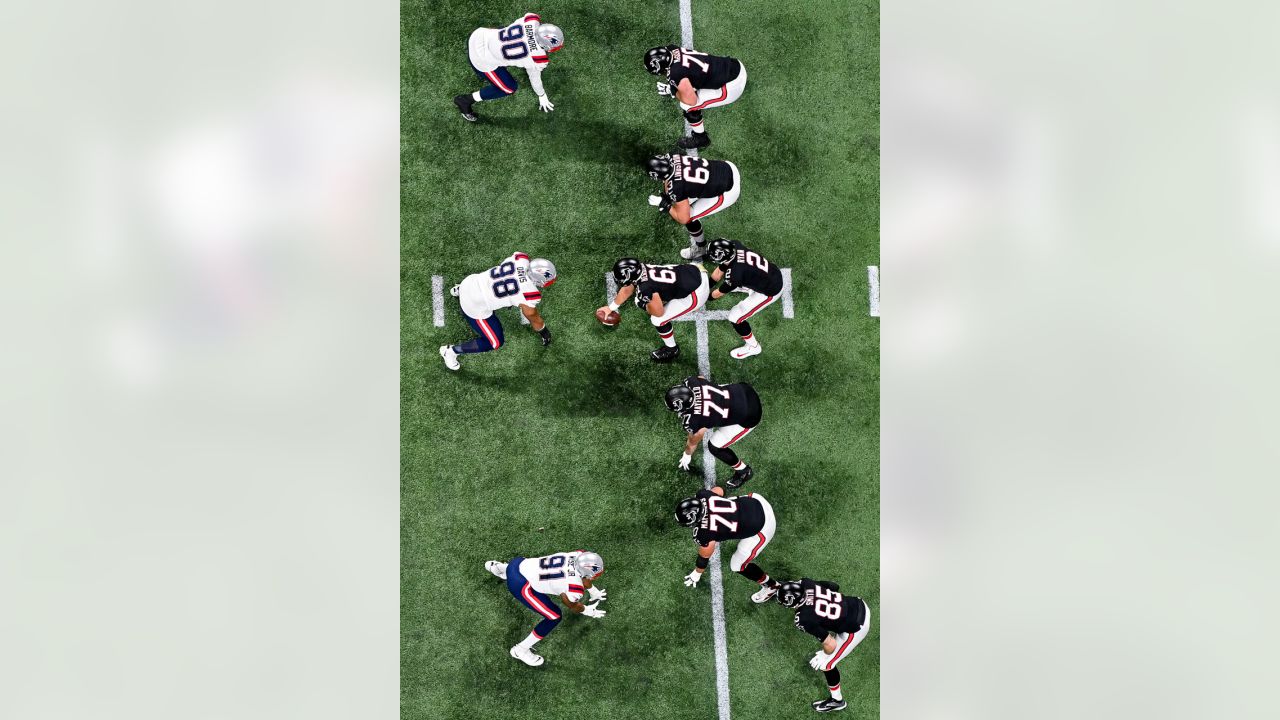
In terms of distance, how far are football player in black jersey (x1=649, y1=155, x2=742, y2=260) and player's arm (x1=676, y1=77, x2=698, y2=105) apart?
64 centimetres

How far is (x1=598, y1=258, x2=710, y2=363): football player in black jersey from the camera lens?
30.5 feet

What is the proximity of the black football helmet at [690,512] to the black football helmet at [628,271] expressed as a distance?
255cm

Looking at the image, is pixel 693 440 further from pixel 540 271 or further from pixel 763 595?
pixel 540 271

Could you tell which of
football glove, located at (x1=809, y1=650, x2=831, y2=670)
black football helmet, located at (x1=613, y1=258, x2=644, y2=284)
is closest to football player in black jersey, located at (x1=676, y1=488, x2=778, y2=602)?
football glove, located at (x1=809, y1=650, x2=831, y2=670)

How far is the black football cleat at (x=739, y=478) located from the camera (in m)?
9.88

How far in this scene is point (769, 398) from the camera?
1033cm

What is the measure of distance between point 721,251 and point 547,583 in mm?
4149

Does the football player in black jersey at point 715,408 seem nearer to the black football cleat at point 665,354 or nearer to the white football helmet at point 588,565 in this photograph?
the black football cleat at point 665,354

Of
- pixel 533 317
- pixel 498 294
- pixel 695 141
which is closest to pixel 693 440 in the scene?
pixel 533 317

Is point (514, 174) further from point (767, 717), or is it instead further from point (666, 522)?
point (767, 717)

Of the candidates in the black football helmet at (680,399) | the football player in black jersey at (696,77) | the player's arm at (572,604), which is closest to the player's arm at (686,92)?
the football player in black jersey at (696,77)

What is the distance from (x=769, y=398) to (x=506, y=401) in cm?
325

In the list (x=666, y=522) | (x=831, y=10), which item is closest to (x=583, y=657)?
(x=666, y=522)

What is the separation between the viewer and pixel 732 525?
9117mm
